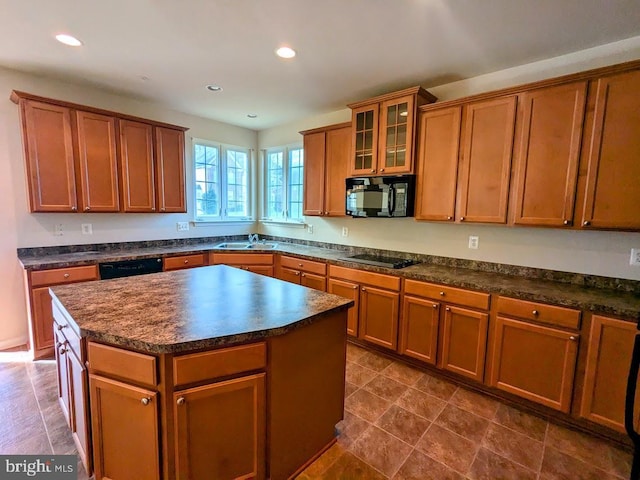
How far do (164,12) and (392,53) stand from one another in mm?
1648

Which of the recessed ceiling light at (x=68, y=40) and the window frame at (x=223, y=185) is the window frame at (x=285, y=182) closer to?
the window frame at (x=223, y=185)

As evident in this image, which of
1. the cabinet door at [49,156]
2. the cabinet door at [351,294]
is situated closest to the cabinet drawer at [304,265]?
the cabinet door at [351,294]

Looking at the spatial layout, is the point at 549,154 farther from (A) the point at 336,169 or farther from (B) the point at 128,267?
(B) the point at 128,267

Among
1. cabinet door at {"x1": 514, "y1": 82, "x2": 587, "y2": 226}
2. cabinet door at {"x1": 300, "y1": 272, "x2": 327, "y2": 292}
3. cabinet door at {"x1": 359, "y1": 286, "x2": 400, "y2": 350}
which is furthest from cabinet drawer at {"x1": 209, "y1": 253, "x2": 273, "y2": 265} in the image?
cabinet door at {"x1": 514, "y1": 82, "x2": 587, "y2": 226}

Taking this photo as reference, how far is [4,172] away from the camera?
291cm

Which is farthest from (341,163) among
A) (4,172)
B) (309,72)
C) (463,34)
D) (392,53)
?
(4,172)

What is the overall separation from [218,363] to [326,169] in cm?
289

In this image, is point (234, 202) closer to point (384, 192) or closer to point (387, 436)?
point (384, 192)

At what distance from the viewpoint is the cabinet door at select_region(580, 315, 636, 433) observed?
6.15 feet

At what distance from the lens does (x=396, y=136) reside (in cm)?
304

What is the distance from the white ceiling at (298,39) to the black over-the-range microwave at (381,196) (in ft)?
3.13

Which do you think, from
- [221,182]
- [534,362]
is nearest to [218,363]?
[534,362]

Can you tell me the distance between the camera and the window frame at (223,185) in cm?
436

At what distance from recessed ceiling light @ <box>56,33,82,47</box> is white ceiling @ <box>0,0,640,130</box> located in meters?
0.05
